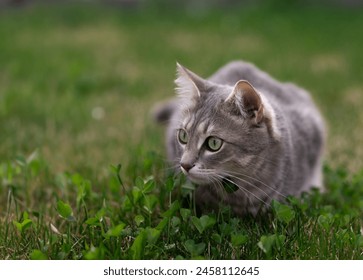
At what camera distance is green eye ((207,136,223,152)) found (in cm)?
261

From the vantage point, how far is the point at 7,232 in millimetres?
2619

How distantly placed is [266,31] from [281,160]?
5678 mm

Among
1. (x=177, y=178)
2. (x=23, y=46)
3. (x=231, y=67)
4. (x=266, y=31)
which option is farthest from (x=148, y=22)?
(x=177, y=178)

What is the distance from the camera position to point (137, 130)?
177 inches

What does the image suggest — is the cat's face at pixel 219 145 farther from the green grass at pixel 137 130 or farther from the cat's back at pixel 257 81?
the cat's back at pixel 257 81

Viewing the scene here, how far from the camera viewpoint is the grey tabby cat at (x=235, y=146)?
2.60m

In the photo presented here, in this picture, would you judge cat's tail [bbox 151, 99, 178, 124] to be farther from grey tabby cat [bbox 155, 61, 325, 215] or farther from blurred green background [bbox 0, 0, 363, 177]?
grey tabby cat [bbox 155, 61, 325, 215]

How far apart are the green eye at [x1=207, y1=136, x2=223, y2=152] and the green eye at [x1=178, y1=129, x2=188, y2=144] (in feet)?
0.51

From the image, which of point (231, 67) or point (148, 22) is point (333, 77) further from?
point (148, 22)

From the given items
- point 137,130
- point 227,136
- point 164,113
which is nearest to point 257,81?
point 227,136

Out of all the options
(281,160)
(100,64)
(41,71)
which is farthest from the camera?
(100,64)

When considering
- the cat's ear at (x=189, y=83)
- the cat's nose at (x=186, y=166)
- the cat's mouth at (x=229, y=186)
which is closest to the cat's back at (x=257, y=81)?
the cat's ear at (x=189, y=83)

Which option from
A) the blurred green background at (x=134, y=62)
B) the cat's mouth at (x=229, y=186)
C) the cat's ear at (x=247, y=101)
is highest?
the cat's ear at (x=247, y=101)

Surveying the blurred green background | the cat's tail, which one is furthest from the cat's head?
the cat's tail
